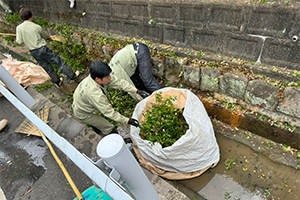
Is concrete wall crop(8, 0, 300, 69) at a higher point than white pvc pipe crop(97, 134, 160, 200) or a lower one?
higher

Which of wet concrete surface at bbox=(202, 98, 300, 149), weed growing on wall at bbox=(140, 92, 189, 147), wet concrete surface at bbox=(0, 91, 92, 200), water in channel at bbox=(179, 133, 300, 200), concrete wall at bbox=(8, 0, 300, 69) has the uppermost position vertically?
concrete wall at bbox=(8, 0, 300, 69)

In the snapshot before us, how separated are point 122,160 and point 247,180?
90.1 inches

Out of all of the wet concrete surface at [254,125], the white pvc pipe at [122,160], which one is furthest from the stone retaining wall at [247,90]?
the white pvc pipe at [122,160]

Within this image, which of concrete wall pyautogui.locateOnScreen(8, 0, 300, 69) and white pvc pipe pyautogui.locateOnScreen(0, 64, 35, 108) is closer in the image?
concrete wall pyautogui.locateOnScreen(8, 0, 300, 69)

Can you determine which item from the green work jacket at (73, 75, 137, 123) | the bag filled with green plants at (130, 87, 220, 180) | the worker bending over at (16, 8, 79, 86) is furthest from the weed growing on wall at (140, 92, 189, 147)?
the worker bending over at (16, 8, 79, 86)

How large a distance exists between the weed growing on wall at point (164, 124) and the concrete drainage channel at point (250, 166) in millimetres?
746

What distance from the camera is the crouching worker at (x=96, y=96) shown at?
2.41 metres

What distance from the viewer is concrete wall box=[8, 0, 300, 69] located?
7.60ft

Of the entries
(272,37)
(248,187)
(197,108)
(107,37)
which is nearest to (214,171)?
(248,187)

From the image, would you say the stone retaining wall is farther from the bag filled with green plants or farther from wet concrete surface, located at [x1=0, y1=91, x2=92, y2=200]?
wet concrete surface, located at [x1=0, y1=91, x2=92, y2=200]

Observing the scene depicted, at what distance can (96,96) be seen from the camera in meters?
2.56

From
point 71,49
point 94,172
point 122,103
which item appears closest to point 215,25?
point 122,103

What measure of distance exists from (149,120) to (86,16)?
12.8ft

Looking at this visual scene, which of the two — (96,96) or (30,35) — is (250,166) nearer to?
(96,96)
